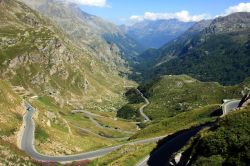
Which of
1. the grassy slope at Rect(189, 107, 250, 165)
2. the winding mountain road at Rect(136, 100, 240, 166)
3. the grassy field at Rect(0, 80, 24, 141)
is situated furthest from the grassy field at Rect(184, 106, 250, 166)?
the grassy field at Rect(0, 80, 24, 141)

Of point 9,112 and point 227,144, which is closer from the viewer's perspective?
point 227,144

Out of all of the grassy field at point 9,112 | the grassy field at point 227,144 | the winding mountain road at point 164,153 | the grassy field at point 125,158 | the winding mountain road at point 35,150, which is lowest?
the winding mountain road at point 35,150

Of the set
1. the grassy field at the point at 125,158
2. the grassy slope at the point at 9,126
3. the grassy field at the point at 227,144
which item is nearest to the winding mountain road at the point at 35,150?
the grassy slope at the point at 9,126

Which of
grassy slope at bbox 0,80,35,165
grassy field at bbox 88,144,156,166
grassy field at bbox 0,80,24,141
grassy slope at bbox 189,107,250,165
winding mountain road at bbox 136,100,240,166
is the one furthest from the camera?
grassy field at bbox 0,80,24,141

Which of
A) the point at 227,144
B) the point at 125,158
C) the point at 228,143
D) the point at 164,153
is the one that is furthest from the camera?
the point at 164,153

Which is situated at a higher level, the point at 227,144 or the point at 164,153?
the point at 227,144

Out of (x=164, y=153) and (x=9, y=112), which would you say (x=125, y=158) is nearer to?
(x=164, y=153)

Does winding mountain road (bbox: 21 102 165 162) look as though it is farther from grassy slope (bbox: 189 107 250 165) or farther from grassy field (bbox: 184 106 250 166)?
grassy slope (bbox: 189 107 250 165)

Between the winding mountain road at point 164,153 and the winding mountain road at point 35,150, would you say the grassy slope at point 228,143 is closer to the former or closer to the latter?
the winding mountain road at point 164,153

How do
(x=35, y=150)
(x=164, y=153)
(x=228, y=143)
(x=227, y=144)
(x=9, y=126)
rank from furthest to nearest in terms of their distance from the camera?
(x=9, y=126)
(x=35, y=150)
(x=164, y=153)
(x=228, y=143)
(x=227, y=144)

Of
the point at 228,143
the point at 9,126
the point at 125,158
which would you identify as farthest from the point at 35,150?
the point at 228,143

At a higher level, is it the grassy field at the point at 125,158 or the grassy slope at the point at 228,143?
the grassy slope at the point at 228,143

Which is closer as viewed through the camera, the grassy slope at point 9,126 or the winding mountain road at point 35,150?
the grassy slope at point 9,126
